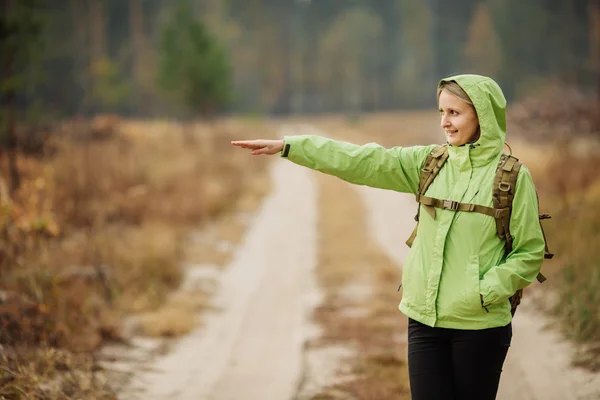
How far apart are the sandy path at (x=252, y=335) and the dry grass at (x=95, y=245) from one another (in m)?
0.40

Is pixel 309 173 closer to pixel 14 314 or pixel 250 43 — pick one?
pixel 14 314

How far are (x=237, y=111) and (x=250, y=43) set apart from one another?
22.3 feet

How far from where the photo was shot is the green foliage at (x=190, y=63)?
26.8 meters

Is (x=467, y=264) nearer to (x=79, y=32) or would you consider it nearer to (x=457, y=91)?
(x=457, y=91)

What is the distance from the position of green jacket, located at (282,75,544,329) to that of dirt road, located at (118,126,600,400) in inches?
84.3

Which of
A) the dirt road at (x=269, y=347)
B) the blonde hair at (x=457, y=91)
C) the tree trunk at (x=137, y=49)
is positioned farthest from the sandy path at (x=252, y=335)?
the tree trunk at (x=137, y=49)


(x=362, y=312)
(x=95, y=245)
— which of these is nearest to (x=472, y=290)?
(x=362, y=312)

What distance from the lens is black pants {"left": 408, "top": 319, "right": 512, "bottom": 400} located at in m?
2.66

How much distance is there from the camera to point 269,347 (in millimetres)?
5988

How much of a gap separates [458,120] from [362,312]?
446 centimetres

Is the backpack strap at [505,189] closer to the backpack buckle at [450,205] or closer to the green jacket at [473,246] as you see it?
the green jacket at [473,246]

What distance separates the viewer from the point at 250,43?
220ft

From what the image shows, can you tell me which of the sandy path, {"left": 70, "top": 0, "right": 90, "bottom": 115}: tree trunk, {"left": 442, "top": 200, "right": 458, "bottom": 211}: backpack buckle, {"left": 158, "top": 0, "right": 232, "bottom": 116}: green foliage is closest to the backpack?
{"left": 442, "top": 200, "right": 458, "bottom": 211}: backpack buckle

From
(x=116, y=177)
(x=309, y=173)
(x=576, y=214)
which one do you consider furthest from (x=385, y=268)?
(x=309, y=173)
